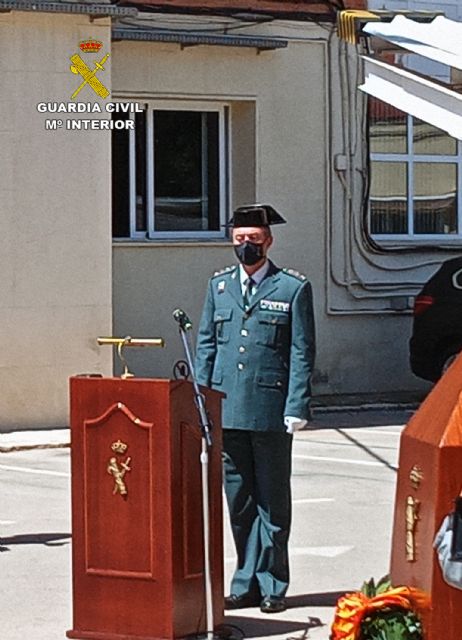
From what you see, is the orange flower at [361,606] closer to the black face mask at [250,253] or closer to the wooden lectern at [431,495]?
the wooden lectern at [431,495]

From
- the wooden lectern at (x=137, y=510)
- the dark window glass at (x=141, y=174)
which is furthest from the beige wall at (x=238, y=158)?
the wooden lectern at (x=137, y=510)

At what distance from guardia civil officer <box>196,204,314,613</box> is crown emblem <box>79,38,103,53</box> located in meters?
6.97

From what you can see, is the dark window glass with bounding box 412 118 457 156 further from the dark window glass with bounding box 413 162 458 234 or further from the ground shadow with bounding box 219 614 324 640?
the ground shadow with bounding box 219 614 324 640

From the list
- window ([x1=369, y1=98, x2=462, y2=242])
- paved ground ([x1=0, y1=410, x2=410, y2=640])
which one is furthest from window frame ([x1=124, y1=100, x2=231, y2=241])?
paved ground ([x1=0, y1=410, x2=410, y2=640])

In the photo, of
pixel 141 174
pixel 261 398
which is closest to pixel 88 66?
pixel 141 174

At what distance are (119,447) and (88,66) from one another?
800 cm

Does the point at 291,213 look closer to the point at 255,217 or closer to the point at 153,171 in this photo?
the point at 153,171

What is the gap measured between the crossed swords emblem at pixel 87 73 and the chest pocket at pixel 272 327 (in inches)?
278

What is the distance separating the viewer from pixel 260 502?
7.48 meters

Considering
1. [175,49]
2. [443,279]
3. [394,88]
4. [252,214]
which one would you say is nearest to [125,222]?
[175,49]

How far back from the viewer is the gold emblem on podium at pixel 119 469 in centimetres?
671

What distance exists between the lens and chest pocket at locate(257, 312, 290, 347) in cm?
748

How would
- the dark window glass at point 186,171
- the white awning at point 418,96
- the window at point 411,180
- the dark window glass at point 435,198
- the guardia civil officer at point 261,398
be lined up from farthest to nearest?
the dark window glass at point 435,198 → the window at point 411,180 → the dark window glass at point 186,171 → the guardia civil officer at point 261,398 → the white awning at point 418,96

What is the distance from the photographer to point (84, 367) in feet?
46.4
